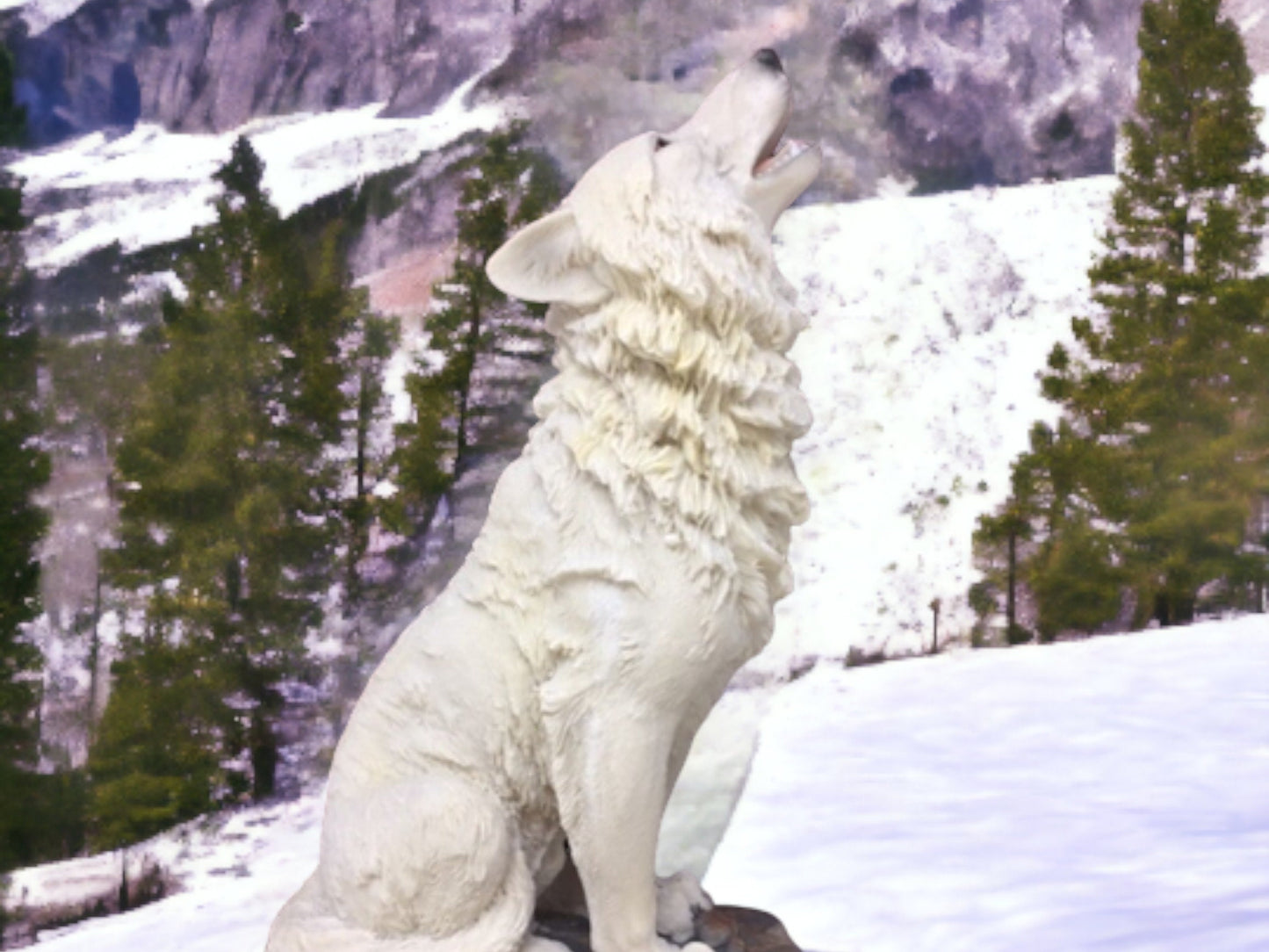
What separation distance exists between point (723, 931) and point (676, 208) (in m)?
1.54

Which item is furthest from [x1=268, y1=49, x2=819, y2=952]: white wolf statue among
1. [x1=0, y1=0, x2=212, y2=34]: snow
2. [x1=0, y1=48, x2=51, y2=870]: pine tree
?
[x1=0, y1=0, x2=212, y2=34]: snow

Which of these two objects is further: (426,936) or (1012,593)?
(1012,593)

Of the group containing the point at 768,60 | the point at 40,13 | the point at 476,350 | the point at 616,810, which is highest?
the point at 40,13

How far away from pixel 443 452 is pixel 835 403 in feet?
5.01

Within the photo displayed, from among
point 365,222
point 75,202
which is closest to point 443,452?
point 365,222

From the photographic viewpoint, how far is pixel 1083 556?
5.74m

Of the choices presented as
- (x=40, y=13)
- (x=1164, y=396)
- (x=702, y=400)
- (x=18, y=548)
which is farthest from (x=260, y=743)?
(x=1164, y=396)

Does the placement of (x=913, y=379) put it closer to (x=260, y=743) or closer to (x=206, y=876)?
(x=260, y=743)

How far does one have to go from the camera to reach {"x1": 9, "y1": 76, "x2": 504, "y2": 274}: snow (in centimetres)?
539

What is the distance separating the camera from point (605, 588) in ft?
8.77

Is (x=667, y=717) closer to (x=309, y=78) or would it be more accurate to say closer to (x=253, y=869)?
(x=253, y=869)

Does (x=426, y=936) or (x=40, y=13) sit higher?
(x=40, y=13)

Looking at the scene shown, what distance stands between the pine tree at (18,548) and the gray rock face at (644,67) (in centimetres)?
76

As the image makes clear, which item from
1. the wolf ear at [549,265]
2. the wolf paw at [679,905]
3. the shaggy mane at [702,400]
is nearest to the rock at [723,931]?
the wolf paw at [679,905]
